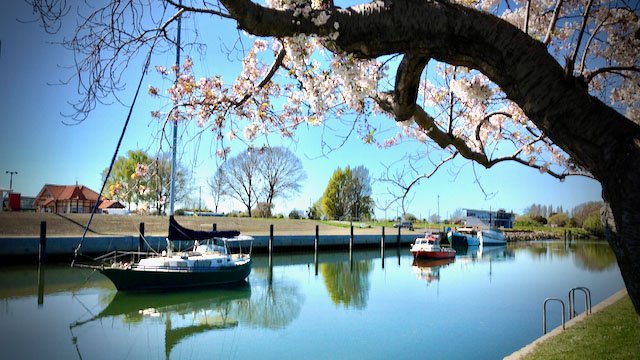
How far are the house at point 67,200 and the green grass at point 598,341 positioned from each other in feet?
152

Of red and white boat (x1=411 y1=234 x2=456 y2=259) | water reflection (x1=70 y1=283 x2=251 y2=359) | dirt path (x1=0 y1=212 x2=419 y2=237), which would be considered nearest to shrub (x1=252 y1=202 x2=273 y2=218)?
dirt path (x1=0 y1=212 x2=419 y2=237)

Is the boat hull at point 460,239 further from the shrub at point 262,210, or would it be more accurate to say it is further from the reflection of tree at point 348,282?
the shrub at point 262,210

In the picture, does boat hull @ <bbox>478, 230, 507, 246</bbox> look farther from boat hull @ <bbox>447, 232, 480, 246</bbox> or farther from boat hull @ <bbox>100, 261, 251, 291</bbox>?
boat hull @ <bbox>100, 261, 251, 291</bbox>

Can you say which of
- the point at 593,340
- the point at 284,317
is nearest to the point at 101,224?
the point at 284,317

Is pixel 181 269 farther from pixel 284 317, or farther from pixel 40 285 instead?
pixel 40 285

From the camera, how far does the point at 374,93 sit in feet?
13.3

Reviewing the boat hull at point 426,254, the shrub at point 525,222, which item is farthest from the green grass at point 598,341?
the shrub at point 525,222

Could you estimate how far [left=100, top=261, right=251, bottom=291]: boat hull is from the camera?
15.8 m

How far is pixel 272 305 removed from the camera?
15.5 metres

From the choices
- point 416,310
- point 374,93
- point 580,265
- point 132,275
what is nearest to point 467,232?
point 580,265

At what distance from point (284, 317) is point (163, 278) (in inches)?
212

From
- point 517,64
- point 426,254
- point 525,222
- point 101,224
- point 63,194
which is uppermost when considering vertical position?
point 63,194

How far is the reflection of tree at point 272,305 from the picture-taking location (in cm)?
1327

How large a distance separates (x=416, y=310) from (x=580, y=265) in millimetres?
21558
